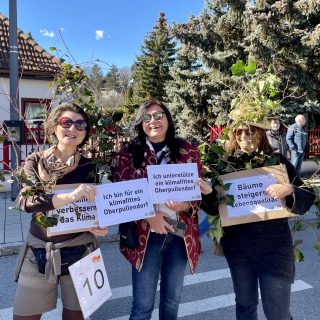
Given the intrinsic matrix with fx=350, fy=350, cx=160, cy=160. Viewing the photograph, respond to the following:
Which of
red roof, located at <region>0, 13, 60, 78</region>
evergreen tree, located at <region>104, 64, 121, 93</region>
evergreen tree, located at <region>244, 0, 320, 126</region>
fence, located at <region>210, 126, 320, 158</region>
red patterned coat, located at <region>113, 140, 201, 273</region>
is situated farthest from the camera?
fence, located at <region>210, 126, 320, 158</region>

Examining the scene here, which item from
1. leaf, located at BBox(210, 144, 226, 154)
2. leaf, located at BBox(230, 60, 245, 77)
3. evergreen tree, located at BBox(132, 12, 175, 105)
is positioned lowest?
leaf, located at BBox(210, 144, 226, 154)

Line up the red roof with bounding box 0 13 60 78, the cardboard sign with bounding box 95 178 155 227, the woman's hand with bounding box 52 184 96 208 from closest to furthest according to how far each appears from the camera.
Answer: the woman's hand with bounding box 52 184 96 208 < the cardboard sign with bounding box 95 178 155 227 < the red roof with bounding box 0 13 60 78

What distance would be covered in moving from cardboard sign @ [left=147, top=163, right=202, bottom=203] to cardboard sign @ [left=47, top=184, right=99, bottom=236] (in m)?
0.40

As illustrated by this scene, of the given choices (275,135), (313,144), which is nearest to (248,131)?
(275,135)

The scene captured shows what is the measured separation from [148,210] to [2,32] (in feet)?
39.6

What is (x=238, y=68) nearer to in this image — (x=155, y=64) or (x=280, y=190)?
(x=280, y=190)

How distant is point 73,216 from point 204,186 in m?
0.85

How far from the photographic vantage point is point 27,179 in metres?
2.02

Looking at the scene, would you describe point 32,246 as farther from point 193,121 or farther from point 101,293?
point 193,121

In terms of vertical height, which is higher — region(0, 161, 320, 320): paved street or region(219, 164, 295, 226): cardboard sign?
region(219, 164, 295, 226): cardboard sign

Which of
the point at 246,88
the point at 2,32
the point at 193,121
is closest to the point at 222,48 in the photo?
the point at 193,121

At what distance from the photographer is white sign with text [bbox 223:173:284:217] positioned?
228cm

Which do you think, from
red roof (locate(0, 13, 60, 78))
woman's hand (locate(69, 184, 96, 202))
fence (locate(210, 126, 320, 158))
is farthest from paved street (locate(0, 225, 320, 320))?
fence (locate(210, 126, 320, 158))

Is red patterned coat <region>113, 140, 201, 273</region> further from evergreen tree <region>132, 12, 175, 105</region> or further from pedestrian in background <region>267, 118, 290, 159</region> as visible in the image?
evergreen tree <region>132, 12, 175, 105</region>
